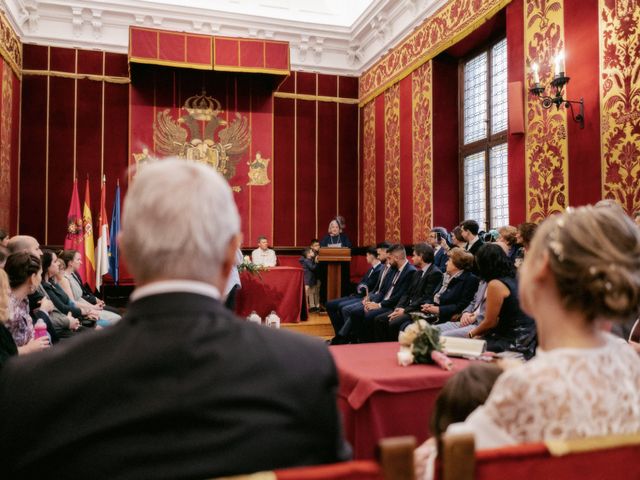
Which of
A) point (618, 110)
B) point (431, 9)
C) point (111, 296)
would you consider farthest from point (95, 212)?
point (618, 110)

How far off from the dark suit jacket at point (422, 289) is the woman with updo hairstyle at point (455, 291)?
0.41 metres

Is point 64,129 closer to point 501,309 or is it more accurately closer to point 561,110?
point 561,110

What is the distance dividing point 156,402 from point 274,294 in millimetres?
7128

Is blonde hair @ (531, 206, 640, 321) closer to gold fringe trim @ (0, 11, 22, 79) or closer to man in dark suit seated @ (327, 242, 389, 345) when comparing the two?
man in dark suit seated @ (327, 242, 389, 345)

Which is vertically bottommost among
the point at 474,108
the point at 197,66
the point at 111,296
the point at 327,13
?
the point at 111,296

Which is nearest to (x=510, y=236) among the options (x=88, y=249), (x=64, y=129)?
(x=88, y=249)

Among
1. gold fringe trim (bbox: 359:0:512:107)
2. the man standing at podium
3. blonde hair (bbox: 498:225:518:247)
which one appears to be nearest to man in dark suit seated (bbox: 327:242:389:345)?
the man standing at podium

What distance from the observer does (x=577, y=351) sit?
1.23 meters

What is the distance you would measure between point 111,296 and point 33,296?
5.04 meters

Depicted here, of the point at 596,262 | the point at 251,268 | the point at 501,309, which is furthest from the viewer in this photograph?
the point at 251,268

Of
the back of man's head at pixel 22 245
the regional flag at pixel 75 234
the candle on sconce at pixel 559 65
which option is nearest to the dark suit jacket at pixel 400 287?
the candle on sconce at pixel 559 65

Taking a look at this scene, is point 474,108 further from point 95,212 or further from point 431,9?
point 95,212

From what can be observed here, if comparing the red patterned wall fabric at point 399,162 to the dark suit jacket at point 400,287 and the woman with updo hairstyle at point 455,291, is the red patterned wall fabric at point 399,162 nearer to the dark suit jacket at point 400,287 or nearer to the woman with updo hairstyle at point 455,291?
the dark suit jacket at point 400,287

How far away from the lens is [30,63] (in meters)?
9.20
